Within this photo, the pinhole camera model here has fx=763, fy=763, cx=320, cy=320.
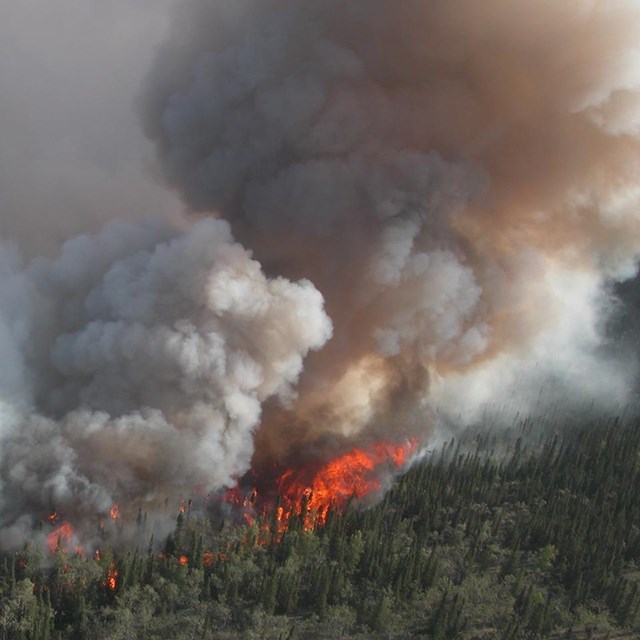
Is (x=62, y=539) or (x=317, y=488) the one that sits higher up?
(x=317, y=488)

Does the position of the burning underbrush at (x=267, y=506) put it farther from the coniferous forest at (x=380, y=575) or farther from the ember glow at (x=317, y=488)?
the coniferous forest at (x=380, y=575)

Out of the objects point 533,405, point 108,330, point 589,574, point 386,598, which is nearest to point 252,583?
point 386,598

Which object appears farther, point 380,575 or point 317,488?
point 317,488

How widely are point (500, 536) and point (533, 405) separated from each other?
4804 cm

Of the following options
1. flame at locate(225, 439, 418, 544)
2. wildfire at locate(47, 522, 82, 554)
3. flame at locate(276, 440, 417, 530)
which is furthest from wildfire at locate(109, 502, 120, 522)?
flame at locate(276, 440, 417, 530)

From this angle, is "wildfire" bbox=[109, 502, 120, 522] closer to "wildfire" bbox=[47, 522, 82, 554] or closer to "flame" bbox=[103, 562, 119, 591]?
"wildfire" bbox=[47, 522, 82, 554]

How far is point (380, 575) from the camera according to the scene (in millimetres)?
62156

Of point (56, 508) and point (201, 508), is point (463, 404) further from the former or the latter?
point (56, 508)

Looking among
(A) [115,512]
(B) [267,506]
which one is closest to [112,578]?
(A) [115,512]

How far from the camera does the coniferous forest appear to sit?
54.6 m

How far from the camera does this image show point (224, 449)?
217 feet

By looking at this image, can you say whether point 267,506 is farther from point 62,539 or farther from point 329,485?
point 62,539

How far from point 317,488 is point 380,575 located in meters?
14.5

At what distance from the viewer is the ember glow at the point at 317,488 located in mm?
69881
